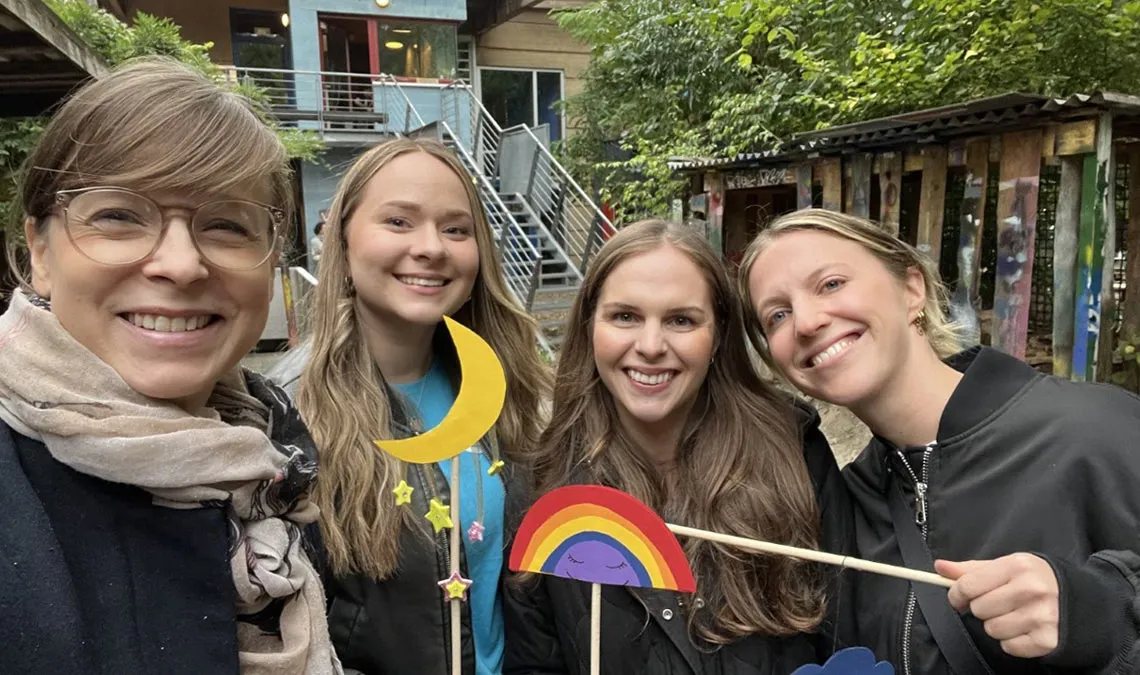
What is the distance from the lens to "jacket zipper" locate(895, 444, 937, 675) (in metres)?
1.59

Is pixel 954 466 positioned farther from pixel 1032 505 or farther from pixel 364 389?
pixel 364 389

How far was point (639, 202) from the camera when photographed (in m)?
9.64

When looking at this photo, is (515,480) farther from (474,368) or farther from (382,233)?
(382,233)

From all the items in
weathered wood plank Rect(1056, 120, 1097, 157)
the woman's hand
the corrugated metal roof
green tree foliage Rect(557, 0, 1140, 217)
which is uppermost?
green tree foliage Rect(557, 0, 1140, 217)

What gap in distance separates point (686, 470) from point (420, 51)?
44.8 ft

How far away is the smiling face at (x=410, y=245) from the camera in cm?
197

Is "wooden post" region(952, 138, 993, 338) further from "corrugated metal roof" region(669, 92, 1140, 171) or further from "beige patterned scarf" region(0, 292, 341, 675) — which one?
"beige patterned scarf" region(0, 292, 341, 675)

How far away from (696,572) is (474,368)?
0.76m

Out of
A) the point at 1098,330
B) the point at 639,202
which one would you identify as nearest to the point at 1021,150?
the point at 1098,330

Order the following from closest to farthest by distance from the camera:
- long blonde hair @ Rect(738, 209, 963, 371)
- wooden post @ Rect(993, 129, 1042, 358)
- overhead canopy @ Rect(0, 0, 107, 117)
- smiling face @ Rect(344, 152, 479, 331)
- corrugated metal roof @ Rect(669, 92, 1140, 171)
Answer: long blonde hair @ Rect(738, 209, 963, 371), smiling face @ Rect(344, 152, 479, 331), overhead canopy @ Rect(0, 0, 107, 117), corrugated metal roof @ Rect(669, 92, 1140, 171), wooden post @ Rect(993, 129, 1042, 358)

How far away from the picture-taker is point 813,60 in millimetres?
7301

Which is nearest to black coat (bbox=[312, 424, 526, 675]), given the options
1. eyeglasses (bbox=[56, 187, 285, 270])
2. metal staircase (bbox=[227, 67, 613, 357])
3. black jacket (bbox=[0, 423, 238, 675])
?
black jacket (bbox=[0, 423, 238, 675])

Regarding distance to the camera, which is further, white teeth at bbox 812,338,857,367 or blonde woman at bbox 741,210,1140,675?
white teeth at bbox 812,338,857,367

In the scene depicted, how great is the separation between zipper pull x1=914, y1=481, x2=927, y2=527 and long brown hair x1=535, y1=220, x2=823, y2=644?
0.79 ft
